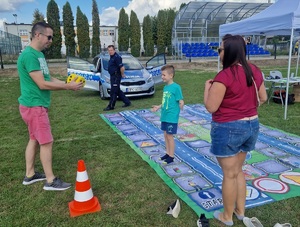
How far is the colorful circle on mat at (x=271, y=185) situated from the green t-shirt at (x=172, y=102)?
139 centimetres

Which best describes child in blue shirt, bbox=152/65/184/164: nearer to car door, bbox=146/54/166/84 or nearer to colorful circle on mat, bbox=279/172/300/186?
colorful circle on mat, bbox=279/172/300/186

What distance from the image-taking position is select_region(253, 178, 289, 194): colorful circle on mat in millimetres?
3379

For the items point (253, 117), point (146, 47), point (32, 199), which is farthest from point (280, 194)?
point (146, 47)

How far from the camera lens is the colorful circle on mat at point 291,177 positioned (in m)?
3.57

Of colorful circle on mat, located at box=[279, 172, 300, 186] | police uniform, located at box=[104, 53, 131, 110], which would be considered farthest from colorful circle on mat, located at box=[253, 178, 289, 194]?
police uniform, located at box=[104, 53, 131, 110]

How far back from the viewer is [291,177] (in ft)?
12.2

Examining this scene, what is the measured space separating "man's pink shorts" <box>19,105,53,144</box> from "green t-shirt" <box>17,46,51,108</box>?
0.06 metres

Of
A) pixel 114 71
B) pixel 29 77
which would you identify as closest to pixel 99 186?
pixel 29 77

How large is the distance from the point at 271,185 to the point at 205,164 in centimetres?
98

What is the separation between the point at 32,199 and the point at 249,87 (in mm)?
2730

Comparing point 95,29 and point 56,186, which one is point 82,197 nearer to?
point 56,186

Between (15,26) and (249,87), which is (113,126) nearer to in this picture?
(249,87)

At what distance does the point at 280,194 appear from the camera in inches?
129

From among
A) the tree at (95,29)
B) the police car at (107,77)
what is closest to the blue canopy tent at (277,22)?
the police car at (107,77)
